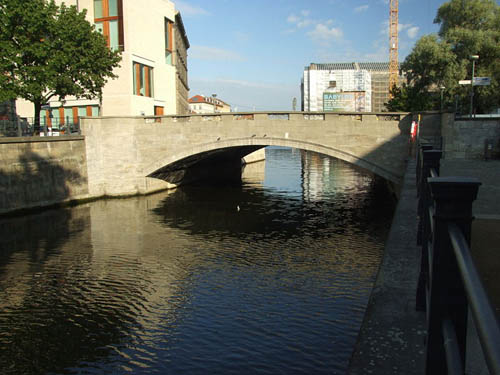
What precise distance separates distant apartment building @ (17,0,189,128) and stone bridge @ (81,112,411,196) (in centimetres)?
496

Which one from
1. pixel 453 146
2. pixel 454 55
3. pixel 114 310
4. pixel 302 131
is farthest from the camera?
pixel 454 55

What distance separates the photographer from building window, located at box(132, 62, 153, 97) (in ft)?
121

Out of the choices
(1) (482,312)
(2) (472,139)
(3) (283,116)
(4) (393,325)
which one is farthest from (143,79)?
(1) (482,312)

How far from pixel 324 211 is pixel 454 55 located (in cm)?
2303

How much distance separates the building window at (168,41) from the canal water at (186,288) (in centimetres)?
2051

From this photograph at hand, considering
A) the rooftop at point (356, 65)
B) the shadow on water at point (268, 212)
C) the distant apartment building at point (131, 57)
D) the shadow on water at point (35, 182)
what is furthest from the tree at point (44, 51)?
the rooftop at point (356, 65)

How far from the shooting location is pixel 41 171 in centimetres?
2678

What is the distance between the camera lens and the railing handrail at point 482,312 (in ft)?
4.20

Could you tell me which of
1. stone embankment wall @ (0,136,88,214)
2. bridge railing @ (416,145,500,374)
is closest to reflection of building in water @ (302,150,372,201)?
stone embankment wall @ (0,136,88,214)

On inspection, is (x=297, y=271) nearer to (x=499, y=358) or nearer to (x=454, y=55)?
(x=499, y=358)

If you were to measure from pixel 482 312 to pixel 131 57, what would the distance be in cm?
3731

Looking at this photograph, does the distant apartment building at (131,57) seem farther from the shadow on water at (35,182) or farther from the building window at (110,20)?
the shadow on water at (35,182)

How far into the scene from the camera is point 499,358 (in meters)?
1.24

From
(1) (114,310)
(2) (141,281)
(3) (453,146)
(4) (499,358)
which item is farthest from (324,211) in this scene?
(4) (499,358)
